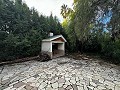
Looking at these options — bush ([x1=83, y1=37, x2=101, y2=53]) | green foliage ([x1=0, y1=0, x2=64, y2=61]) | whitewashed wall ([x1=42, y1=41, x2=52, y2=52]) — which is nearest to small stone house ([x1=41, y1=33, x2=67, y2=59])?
whitewashed wall ([x1=42, y1=41, x2=52, y2=52])

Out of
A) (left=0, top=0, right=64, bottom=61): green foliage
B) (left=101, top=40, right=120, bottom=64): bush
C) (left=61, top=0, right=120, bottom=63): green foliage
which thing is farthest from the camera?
(left=101, top=40, right=120, bottom=64): bush

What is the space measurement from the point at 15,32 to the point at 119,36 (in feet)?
30.1

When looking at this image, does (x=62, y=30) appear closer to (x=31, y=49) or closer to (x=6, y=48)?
(x=31, y=49)

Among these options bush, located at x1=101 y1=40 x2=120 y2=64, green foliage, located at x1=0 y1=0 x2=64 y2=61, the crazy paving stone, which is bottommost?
the crazy paving stone

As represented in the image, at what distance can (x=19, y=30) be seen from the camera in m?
8.50

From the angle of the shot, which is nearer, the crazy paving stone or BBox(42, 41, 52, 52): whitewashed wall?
the crazy paving stone

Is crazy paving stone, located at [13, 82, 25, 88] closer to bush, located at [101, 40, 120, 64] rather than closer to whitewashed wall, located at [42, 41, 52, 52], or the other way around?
whitewashed wall, located at [42, 41, 52, 52]

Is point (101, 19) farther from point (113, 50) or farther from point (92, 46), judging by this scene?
point (92, 46)

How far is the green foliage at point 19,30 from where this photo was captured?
7520mm

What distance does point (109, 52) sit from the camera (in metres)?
9.30

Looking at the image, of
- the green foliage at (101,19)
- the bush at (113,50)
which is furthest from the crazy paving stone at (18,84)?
the bush at (113,50)

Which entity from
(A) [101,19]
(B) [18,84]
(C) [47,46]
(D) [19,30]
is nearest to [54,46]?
(C) [47,46]

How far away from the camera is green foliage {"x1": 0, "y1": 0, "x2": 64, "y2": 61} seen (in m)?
7.52

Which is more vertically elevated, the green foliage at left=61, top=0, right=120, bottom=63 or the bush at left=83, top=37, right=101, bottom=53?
the green foliage at left=61, top=0, right=120, bottom=63
